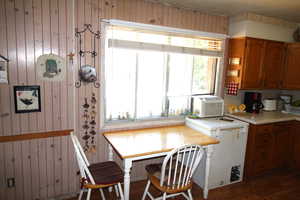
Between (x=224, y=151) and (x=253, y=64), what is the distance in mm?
1451

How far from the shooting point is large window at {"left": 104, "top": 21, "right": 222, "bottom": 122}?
254 cm

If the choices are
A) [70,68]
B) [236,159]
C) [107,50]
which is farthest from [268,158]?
[70,68]

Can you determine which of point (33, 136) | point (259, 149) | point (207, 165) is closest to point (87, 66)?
point (33, 136)

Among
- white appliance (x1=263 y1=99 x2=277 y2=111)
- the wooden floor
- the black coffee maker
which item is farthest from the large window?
white appliance (x1=263 y1=99 x2=277 y2=111)

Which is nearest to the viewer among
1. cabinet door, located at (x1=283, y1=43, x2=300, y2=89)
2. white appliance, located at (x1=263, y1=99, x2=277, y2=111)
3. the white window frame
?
the white window frame

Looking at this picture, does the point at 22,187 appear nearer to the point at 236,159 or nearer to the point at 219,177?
the point at 219,177

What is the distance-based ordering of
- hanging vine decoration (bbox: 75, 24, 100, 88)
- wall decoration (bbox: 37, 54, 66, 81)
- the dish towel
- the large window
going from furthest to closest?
the dish towel < the large window < hanging vine decoration (bbox: 75, 24, 100, 88) < wall decoration (bbox: 37, 54, 66, 81)

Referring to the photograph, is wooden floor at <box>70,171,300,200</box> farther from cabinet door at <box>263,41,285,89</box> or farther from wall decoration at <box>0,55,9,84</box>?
wall decoration at <box>0,55,9,84</box>

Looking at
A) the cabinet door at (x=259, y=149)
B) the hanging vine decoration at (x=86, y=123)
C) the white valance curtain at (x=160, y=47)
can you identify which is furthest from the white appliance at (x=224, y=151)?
the hanging vine decoration at (x=86, y=123)

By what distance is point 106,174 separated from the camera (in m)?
2.12

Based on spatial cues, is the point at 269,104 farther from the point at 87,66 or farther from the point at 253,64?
the point at 87,66

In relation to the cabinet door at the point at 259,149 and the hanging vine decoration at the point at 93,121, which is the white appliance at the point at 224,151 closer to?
the cabinet door at the point at 259,149

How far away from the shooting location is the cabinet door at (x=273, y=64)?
322cm

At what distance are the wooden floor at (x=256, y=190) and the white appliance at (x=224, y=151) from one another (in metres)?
0.12
